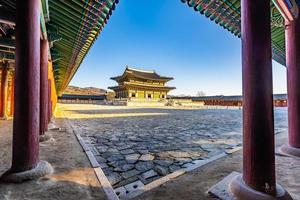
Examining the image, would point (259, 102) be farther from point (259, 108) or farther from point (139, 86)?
point (139, 86)

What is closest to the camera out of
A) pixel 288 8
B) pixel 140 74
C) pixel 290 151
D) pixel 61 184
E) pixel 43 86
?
pixel 61 184

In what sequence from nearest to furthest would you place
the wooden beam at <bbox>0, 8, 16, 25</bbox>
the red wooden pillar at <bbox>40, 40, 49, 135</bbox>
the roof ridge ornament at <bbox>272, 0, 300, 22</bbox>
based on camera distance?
the roof ridge ornament at <bbox>272, 0, 300, 22</bbox> < the wooden beam at <bbox>0, 8, 16, 25</bbox> < the red wooden pillar at <bbox>40, 40, 49, 135</bbox>

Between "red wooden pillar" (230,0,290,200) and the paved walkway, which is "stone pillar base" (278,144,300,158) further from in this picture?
the paved walkway

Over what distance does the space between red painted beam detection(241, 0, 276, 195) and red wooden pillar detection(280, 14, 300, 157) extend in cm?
233

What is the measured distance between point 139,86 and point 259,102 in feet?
149

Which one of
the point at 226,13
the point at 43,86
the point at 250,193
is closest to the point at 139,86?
the point at 43,86

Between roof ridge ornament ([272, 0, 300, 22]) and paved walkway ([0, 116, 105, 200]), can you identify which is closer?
paved walkway ([0, 116, 105, 200])

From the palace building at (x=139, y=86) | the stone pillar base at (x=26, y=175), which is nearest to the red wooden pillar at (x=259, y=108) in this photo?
the stone pillar base at (x=26, y=175)

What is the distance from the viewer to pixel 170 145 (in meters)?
5.64

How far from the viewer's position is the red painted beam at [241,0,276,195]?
236 cm

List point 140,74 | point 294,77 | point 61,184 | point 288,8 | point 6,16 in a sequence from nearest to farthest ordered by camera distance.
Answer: point 61,184 < point 288,8 < point 294,77 < point 6,16 < point 140,74

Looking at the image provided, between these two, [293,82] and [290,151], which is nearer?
[293,82]

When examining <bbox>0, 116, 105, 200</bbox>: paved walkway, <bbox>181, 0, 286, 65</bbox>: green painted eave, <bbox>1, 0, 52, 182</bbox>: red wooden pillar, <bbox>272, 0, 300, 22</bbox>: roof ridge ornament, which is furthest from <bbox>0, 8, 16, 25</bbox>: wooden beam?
<bbox>272, 0, 300, 22</bbox>: roof ridge ornament

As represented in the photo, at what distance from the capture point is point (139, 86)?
47.5 meters
